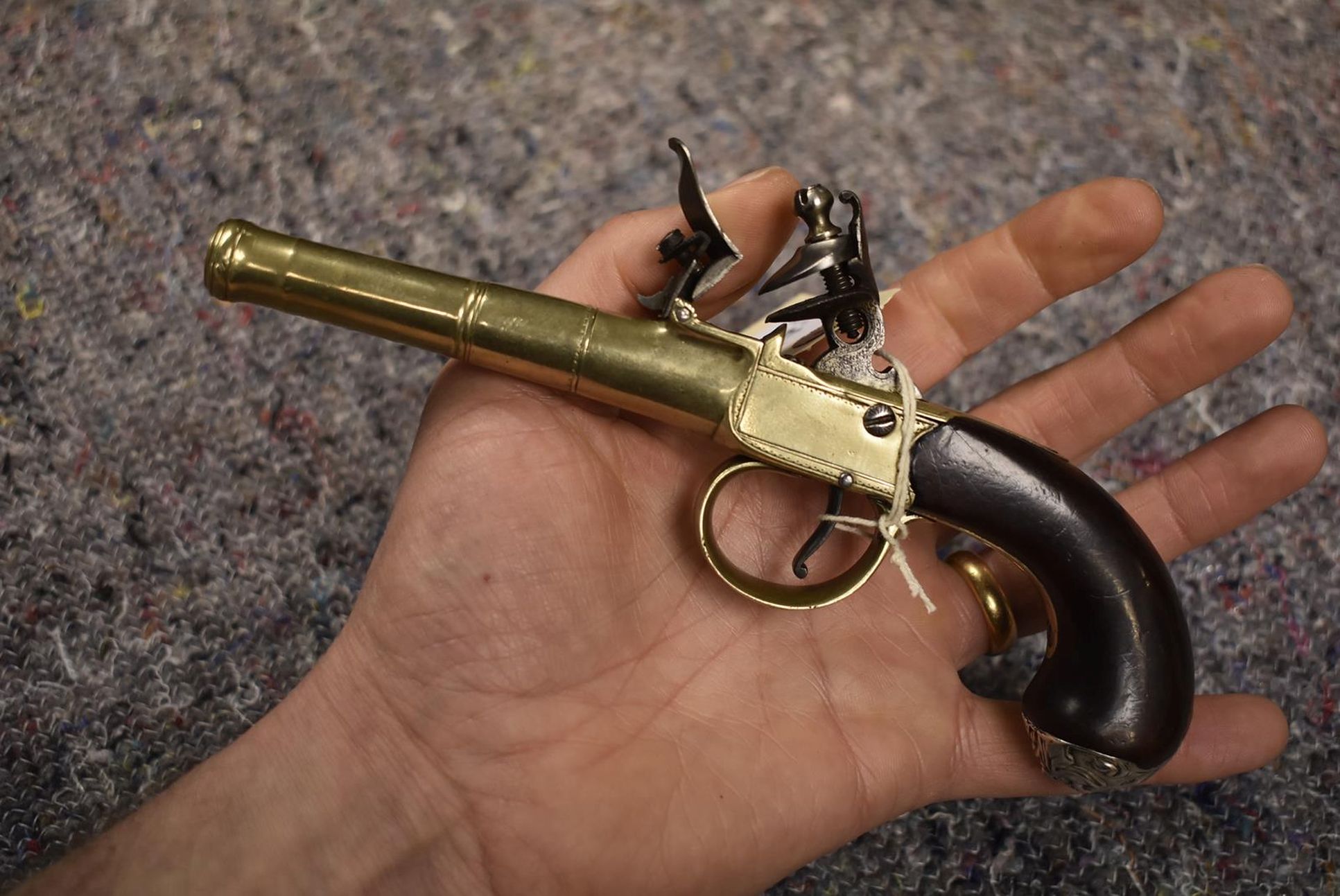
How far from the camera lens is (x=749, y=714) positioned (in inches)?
97.4

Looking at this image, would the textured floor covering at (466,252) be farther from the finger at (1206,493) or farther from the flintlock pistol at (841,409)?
the flintlock pistol at (841,409)

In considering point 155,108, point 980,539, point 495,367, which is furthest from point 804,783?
point 155,108

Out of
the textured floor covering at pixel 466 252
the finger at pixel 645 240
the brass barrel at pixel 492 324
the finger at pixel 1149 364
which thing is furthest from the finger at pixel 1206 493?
the finger at pixel 645 240

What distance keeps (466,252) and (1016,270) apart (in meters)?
1.57

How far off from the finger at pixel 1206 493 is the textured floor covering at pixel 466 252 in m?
0.33

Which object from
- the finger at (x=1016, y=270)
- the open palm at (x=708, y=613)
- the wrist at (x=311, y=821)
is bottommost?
the wrist at (x=311, y=821)

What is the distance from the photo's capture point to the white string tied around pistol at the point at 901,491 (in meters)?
2.30

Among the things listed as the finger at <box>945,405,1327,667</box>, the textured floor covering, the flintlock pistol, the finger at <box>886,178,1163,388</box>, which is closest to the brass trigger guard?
the flintlock pistol

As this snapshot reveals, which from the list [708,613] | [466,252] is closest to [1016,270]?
[708,613]

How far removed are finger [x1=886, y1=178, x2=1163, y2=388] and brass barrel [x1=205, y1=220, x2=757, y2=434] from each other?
710 millimetres

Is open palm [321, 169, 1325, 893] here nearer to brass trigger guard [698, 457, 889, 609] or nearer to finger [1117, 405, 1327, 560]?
finger [1117, 405, 1327, 560]

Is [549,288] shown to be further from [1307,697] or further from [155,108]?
Answer: [1307,697]

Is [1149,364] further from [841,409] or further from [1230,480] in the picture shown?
[841,409]

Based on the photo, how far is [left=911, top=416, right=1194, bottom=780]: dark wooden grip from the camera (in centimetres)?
228
